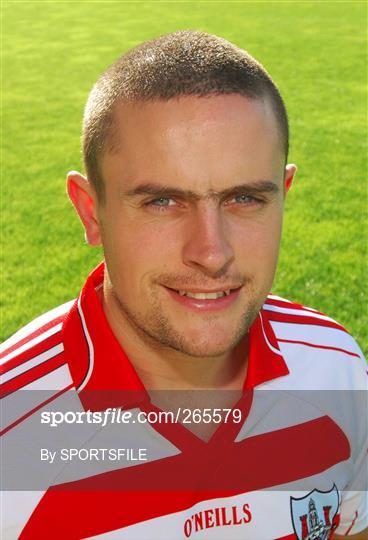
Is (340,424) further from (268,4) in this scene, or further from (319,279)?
(268,4)

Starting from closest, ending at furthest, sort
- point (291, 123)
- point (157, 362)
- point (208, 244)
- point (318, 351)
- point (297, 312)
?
point (208, 244)
point (157, 362)
point (318, 351)
point (297, 312)
point (291, 123)

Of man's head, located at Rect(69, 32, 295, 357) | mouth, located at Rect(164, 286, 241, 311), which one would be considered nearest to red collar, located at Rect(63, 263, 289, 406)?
man's head, located at Rect(69, 32, 295, 357)

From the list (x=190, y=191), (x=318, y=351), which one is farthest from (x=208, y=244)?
(x=318, y=351)

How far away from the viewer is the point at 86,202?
2.47 meters

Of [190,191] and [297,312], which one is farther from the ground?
[190,191]

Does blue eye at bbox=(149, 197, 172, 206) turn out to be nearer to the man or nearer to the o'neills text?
the man

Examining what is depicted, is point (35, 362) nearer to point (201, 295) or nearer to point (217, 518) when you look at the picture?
point (201, 295)

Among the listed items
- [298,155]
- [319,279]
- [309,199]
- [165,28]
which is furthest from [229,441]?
[165,28]

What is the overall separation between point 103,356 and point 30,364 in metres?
0.22

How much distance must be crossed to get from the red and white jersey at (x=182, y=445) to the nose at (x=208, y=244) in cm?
43

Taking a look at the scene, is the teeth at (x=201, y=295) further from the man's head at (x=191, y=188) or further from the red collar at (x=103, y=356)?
the red collar at (x=103, y=356)

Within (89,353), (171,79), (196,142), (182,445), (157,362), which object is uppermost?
(171,79)

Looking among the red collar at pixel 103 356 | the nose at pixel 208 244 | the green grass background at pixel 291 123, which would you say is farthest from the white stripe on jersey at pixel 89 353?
the green grass background at pixel 291 123

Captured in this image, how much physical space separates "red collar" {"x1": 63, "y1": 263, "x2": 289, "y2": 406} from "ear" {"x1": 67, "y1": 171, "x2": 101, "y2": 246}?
159 mm
